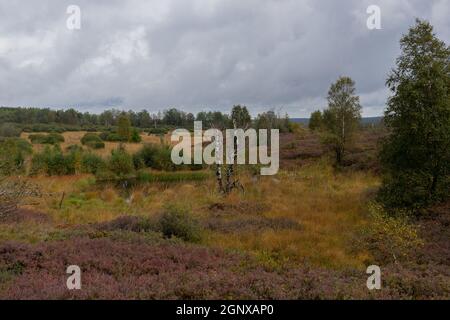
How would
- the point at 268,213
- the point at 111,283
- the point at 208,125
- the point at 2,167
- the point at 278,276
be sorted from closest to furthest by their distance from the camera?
the point at 111,283, the point at 278,276, the point at 2,167, the point at 268,213, the point at 208,125

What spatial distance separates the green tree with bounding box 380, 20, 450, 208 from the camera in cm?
1216

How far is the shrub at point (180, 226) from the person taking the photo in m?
10.3

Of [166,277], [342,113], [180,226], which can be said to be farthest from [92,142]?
[166,277]

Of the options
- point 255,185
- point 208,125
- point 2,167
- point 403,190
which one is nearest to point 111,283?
point 2,167

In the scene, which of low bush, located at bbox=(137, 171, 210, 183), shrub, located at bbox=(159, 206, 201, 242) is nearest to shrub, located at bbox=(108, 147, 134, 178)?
low bush, located at bbox=(137, 171, 210, 183)

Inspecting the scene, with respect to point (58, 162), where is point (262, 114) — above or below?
above

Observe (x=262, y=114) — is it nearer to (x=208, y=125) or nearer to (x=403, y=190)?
(x=208, y=125)

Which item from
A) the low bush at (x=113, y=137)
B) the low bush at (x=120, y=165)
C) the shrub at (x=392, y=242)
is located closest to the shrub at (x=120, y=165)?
the low bush at (x=120, y=165)

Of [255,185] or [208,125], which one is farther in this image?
[255,185]

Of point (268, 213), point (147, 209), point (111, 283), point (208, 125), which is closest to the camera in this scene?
point (111, 283)

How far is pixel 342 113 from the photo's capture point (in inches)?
1084

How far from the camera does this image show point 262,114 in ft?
200

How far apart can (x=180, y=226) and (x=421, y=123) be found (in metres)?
9.22
